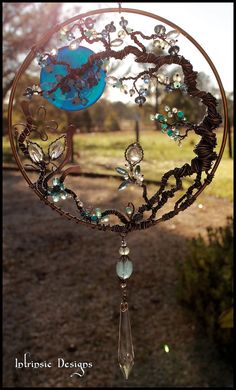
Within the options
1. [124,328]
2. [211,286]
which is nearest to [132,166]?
[124,328]

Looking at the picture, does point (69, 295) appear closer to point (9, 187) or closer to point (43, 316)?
point (43, 316)

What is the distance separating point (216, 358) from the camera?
14.9 feet

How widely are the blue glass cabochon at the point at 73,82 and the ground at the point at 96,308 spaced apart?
3.50 m

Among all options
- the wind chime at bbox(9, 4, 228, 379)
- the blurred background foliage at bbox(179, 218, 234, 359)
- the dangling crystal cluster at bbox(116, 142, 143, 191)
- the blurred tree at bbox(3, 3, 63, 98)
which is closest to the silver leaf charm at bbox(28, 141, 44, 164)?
the wind chime at bbox(9, 4, 228, 379)

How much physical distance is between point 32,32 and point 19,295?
6.71 m

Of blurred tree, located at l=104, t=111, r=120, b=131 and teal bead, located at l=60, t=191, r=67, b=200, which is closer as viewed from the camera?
teal bead, located at l=60, t=191, r=67, b=200

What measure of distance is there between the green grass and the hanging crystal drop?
2691 mm

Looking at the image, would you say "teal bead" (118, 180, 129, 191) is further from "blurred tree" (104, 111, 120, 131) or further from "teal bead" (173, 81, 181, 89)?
"blurred tree" (104, 111, 120, 131)

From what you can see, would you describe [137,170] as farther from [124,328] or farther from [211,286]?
[211,286]

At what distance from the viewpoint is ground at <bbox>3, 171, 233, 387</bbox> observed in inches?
173

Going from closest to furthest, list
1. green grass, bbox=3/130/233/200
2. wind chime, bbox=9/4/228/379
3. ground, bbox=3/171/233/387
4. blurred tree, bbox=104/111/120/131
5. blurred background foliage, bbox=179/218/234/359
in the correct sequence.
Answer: wind chime, bbox=9/4/228/379, ground, bbox=3/171/233/387, blurred background foliage, bbox=179/218/234/359, green grass, bbox=3/130/233/200, blurred tree, bbox=104/111/120/131

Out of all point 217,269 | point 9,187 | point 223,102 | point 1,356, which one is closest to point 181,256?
point 217,269

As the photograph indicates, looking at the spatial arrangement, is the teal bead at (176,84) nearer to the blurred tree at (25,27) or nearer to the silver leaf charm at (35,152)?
the silver leaf charm at (35,152)

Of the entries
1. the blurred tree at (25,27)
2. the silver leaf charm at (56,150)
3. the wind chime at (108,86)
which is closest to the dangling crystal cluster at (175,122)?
the wind chime at (108,86)
